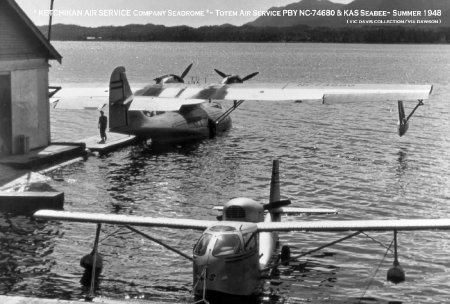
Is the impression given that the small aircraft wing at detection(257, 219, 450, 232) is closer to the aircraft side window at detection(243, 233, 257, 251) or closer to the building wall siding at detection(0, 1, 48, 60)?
the aircraft side window at detection(243, 233, 257, 251)

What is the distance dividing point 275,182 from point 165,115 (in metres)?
26.0

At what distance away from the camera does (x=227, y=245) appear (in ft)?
68.4

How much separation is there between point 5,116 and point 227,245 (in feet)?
84.8

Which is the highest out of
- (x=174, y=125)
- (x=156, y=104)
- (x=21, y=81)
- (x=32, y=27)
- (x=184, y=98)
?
(x=32, y=27)

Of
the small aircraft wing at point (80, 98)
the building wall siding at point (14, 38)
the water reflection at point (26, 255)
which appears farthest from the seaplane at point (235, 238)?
the small aircraft wing at point (80, 98)

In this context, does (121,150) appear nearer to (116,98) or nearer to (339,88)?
(116,98)

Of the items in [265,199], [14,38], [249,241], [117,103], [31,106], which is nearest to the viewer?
[249,241]

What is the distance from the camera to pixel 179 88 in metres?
55.1

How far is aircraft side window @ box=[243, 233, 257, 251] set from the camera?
2142 centimetres

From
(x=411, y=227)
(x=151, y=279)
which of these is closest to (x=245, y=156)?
(x=151, y=279)

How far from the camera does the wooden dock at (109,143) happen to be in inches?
1891

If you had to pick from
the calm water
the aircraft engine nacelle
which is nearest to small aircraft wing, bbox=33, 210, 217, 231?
the calm water

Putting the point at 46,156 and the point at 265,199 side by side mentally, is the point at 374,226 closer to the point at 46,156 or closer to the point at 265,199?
the point at 265,199

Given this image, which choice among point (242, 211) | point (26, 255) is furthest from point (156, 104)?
point (242, 211)
